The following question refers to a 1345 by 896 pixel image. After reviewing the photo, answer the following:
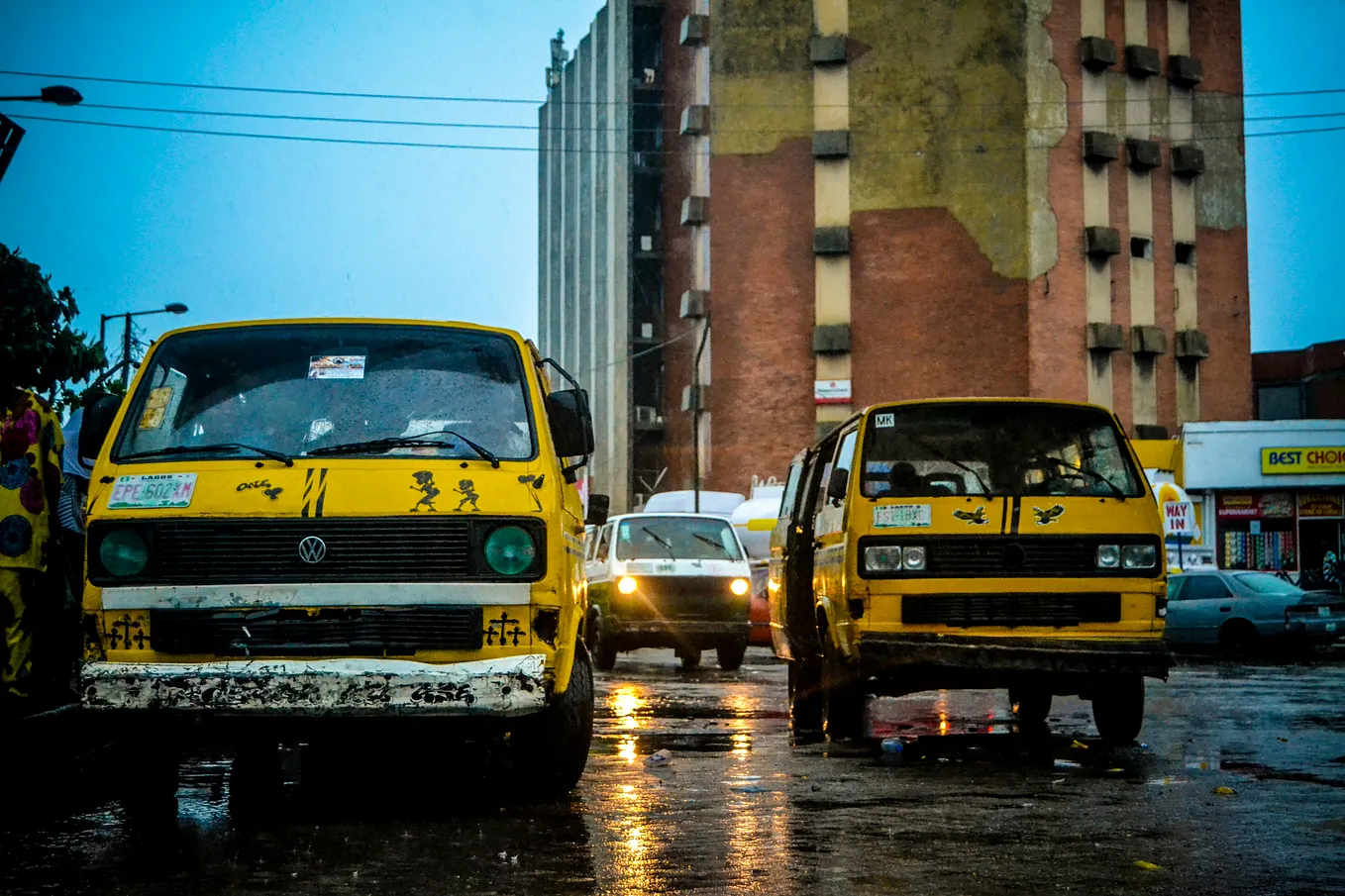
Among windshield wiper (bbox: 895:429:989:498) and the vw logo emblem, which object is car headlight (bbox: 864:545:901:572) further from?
the vw logo emblem

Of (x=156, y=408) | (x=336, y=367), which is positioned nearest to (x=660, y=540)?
(x=336, y=367)

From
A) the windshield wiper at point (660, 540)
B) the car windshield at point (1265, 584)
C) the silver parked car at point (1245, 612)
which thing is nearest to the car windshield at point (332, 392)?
the windshield wiper at point (660, 540)

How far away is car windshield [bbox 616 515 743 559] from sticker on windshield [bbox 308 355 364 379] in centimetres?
1331

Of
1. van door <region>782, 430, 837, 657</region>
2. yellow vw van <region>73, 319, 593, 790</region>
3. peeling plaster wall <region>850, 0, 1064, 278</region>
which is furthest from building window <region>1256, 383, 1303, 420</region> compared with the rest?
yellow vw van <region>73, 319, 593, 790</region>

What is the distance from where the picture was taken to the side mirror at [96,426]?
8.20 metres

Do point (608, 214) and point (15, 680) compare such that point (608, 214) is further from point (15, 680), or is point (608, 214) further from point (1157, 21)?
point (15, 680)

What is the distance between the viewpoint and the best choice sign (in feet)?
154

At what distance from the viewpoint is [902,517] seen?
35.5ft

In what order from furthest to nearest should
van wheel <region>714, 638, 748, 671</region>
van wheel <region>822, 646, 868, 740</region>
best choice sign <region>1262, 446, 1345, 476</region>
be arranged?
best choice sign <region>1262, 446, 1345, 476</region> → van wheel <region>714, 638, 748, 671</region> → van wheel <region>822, 646, 868, 740</region>

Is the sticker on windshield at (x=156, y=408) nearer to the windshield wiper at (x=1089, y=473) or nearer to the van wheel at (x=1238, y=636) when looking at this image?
the windshield wiper at (x=1089, y=473)

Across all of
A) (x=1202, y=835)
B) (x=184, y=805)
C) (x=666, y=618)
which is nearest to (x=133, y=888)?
(x=184, y=805)

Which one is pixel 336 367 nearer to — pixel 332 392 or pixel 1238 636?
pixel 332 392

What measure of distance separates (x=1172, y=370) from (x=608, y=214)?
23195 millimetres

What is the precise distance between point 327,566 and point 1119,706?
5.77 m
